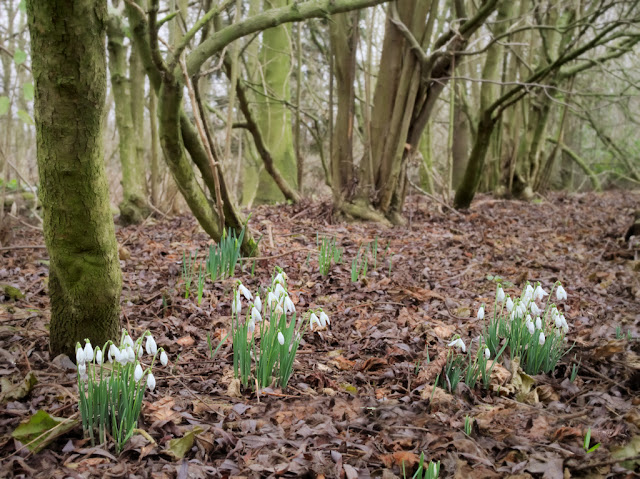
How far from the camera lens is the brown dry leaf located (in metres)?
1.97

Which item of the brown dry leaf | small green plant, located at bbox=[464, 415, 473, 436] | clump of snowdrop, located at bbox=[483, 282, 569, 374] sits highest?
clump of snowdrop, located at bbox=[483, 282, 569, 374]

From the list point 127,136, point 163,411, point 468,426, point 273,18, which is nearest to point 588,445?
point 468,426

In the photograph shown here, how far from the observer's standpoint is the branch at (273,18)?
10.4 feet

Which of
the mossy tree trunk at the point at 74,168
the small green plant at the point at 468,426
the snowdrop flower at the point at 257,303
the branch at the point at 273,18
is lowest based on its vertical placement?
the small green plant at the point at 468,426

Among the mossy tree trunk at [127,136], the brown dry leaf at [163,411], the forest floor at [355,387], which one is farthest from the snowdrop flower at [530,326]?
the mossy tree trunk at [127,136]

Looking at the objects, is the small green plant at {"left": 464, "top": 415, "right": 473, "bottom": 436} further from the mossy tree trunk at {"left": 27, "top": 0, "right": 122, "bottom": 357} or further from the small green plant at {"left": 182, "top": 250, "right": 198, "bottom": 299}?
the small green plant at {"left": 182, "top": 250, "right": 198, "bottom": 299}

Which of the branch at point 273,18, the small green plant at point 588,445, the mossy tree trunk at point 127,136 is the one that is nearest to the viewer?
the small green plant at point 588,445

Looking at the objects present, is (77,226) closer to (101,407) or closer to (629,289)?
(101,407)

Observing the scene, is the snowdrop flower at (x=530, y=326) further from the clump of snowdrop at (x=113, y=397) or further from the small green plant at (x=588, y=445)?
the clump of snowdrop at (x=113, y=397)

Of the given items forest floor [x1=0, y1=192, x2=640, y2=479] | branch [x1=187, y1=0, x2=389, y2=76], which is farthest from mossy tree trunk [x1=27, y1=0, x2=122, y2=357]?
branch [x1=187, y1=0, x2=389, y2=76]

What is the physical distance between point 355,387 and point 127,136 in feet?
17.1

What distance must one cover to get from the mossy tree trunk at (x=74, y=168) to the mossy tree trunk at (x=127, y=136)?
4499mm

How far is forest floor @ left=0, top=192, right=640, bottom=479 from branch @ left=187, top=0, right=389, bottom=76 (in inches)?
60.1

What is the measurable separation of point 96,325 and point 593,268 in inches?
164
